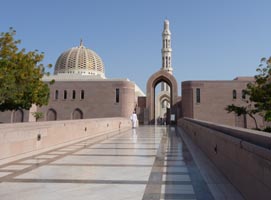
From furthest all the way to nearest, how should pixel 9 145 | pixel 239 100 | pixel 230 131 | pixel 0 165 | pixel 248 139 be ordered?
pixel 239 100 < pixel 9 145 < pixel 0 165 < pixel 230 131 < pixel 248 139

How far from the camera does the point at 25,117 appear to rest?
1578 inches

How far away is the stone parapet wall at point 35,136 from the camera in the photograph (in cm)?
725

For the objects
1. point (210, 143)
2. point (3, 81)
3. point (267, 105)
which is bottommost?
point (210, 143)

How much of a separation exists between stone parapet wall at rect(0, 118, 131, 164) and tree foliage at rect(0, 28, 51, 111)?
5483 millimetres

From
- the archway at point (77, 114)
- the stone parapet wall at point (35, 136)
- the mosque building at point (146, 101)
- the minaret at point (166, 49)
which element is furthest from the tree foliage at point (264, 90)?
the minaret at point (166, 49)

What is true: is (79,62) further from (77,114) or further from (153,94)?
(153,94)

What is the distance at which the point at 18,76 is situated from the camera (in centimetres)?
1772

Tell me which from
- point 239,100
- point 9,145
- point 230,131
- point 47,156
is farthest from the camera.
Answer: point 239,100

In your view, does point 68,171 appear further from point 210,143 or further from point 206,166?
point 210,143

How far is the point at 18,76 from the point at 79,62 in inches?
1682

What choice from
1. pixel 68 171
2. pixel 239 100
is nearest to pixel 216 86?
pixel 239 100

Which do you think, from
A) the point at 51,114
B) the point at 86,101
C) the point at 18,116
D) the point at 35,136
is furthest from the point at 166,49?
the point at 35,136

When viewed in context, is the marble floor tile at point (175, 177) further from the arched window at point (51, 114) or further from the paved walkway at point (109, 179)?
the arched window at point (51, 114)

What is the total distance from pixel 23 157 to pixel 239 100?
115ft
